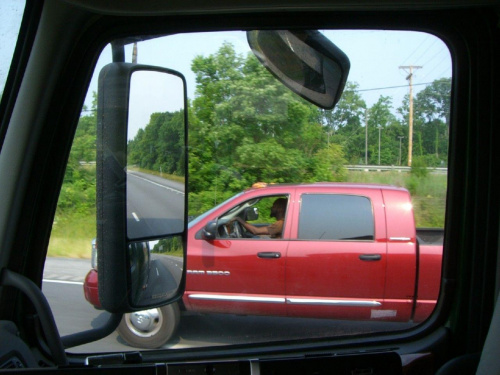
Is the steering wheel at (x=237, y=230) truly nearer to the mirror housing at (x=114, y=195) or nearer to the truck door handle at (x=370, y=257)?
the truck door handle at (x=370, y=257)

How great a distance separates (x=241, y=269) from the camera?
2691mm

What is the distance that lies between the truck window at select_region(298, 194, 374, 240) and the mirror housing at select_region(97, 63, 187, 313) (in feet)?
3.78

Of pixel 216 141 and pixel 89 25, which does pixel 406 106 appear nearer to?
pixel 216 141

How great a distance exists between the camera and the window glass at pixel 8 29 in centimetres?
188

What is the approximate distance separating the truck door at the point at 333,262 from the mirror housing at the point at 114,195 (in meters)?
1.09

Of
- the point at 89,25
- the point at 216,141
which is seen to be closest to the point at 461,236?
the point at 216,141

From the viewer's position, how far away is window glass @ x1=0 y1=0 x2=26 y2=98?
1.88 m

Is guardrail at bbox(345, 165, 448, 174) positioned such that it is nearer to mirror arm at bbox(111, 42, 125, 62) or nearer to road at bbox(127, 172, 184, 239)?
road at bbox(127, 172, 184, 239)

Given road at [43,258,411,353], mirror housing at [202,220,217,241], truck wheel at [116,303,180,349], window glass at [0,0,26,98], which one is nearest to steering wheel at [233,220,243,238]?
mirror housing at [202,220,217,241]

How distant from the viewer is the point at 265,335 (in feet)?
8.32

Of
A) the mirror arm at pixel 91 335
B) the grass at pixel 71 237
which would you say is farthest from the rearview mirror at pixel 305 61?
the mirror arm at pixel 91 335

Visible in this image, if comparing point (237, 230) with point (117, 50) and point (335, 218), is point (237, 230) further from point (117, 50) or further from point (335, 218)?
point (117, 50)

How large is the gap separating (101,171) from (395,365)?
139cm

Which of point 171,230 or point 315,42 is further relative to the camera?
point 315,42
